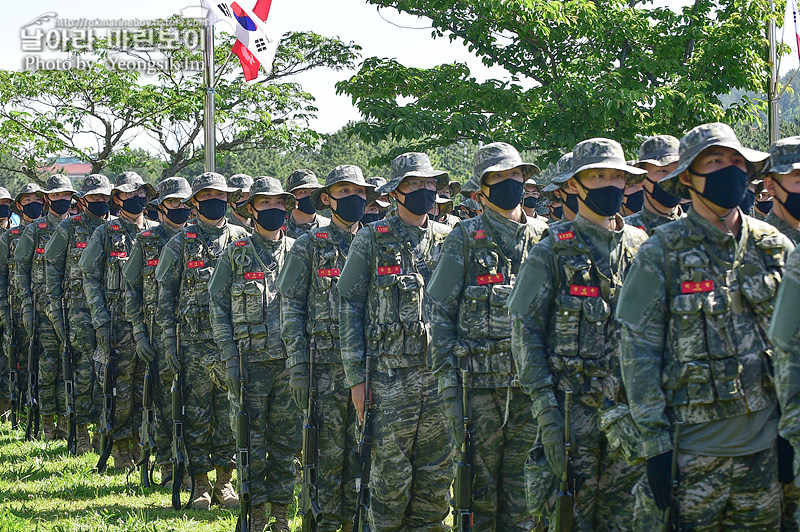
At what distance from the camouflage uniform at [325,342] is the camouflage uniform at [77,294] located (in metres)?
4.65

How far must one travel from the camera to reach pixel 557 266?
4.70 meters

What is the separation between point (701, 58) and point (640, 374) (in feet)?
37.7

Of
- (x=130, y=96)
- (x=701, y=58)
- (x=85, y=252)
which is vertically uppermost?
(x=130, y=96)

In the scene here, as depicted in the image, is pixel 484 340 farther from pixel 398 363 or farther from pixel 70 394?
pixel 70 394

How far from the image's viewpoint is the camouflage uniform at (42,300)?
1145cm

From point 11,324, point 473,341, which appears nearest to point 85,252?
point 11,324

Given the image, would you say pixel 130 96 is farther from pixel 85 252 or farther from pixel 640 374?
pixel 640 374

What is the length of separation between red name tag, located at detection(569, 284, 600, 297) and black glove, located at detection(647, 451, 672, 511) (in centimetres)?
104

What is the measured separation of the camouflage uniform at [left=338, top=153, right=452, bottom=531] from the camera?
580 cm

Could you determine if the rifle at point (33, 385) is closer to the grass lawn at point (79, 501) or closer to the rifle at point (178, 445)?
the grass lawn at point (79, 501)

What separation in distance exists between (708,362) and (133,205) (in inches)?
299

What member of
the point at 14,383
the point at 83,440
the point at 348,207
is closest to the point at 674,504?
the point at 348,207

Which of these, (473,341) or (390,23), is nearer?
(473,341)

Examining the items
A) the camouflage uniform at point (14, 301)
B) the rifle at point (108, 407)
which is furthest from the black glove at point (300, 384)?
the camouflage uniform at point (14, 301)
